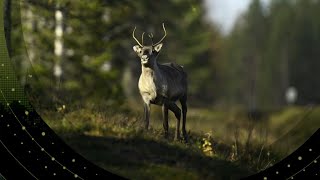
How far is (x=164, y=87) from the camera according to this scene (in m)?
5.80

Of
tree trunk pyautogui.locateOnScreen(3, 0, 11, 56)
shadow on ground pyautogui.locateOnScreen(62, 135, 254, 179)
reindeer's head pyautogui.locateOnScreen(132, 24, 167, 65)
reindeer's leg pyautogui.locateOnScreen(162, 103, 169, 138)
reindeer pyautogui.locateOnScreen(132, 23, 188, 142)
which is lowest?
shadow on ground pyautogui.locateOnScreen(62, 135, 254, 179)

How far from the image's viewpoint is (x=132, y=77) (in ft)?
19.9

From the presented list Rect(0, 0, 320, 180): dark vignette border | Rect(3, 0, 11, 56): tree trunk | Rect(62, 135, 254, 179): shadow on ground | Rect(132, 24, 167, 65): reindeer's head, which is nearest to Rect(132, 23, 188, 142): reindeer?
Rect(132, 24, 167, 65): reindeer's head

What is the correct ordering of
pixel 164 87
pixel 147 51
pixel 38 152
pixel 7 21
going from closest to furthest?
pixel 38 152 < pixel 147 51 < pixel 164 87 < pixel 7 21

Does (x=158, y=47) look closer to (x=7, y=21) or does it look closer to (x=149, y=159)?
(x=149, y=159)

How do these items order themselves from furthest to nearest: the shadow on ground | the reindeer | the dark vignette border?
the reindeer < the shadow on ground < the dark vignette border

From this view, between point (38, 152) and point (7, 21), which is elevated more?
point (7, 21)

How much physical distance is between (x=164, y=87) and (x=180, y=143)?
0.46 metres

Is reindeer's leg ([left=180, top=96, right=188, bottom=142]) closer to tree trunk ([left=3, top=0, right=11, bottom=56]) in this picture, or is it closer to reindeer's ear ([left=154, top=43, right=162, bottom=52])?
reindeer's ear ([left=154, top=43, right=162, bottom=52])

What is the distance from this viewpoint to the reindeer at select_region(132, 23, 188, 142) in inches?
227

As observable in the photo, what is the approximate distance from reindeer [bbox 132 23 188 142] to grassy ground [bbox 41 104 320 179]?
57 millimetres

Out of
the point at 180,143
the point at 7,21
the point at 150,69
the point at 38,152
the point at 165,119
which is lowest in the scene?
the point at 38,152

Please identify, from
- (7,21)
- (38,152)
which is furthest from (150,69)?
(7,21)

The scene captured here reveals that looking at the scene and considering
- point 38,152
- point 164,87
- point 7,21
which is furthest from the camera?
point 7,21
